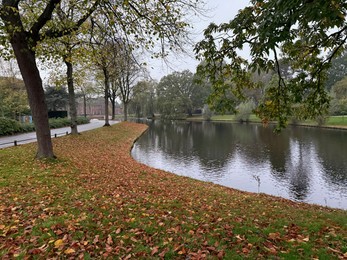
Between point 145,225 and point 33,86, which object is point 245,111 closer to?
point 33,86

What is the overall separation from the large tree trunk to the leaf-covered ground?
204 centimetres

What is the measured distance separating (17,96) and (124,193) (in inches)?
1127

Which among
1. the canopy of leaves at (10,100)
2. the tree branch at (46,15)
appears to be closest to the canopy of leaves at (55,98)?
the canopy of leaves at (10,100)

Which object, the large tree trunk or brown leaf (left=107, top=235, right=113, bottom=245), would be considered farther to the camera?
the large tree trunk

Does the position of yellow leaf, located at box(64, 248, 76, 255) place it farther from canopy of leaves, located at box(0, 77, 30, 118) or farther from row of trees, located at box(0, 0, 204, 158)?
canopy of leaves, located at box(0, 77, 30, 118)

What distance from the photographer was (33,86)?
8.55 metres

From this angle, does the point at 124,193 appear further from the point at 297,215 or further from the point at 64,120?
the point at 64,120

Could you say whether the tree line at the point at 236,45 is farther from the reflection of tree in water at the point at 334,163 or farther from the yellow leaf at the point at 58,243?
the reflection of tree in water at the point at 334,163

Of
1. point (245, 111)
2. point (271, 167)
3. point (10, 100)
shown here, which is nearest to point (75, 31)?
point (271, 167)

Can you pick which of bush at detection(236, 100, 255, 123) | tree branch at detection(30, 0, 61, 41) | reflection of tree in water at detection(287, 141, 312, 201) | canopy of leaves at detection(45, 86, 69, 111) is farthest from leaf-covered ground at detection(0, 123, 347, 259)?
bush at detection(236, 100, 255, 123)

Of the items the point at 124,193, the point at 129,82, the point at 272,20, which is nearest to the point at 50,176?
the point at 124,193

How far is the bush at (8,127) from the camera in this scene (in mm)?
18656

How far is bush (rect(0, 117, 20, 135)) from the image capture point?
18.7m

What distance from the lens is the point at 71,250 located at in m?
3.40
